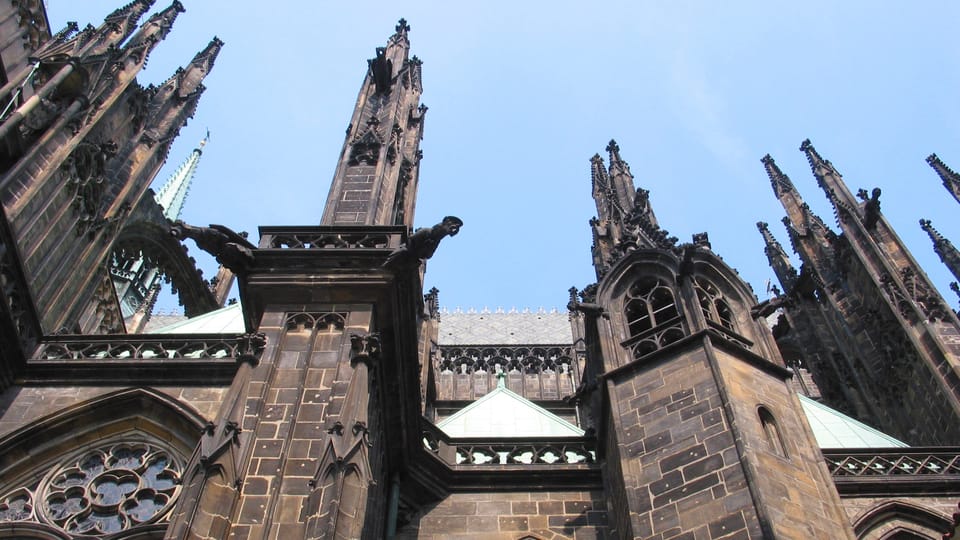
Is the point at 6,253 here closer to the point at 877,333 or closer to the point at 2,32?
the point at 2,32

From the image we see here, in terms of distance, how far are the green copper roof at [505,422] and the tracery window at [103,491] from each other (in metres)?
4.32

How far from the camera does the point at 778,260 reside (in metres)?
23.5

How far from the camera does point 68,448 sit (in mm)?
10289

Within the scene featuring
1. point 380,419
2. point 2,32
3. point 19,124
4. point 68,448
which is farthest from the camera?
point 2,32

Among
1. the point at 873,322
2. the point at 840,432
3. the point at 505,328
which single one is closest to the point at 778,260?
the point at 873,322

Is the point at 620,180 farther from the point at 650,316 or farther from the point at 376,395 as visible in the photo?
the point at 376,395

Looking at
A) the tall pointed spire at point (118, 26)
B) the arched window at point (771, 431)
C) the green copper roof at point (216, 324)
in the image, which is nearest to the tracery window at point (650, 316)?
the arched window at point (771, 431)

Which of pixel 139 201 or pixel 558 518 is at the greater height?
pixel 139 201

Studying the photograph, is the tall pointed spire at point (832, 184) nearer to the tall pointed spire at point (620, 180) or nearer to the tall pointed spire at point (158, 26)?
the tall pointed spire at point (620, 180)

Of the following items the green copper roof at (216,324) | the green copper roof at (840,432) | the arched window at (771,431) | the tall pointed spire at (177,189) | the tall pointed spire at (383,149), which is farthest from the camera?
the tall pointed spire at (177,189)

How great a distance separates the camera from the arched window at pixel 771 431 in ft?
31.8

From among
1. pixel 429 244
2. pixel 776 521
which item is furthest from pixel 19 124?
pixel 776 521

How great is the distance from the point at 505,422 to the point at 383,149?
4.30 m

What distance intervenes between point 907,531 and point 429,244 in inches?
266
